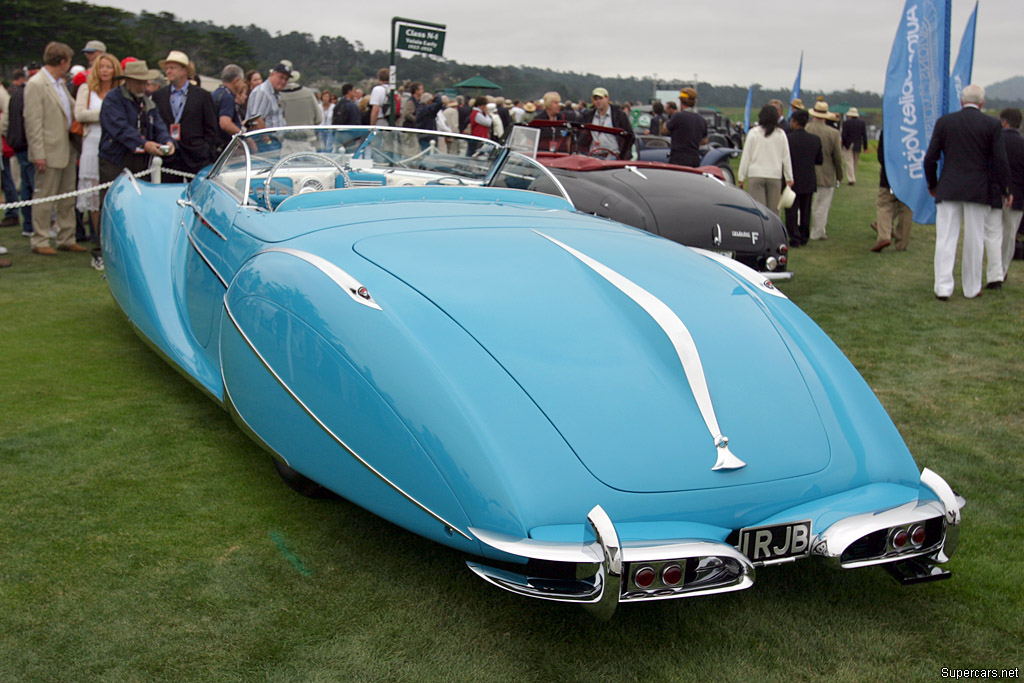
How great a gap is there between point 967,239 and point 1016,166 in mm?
1139

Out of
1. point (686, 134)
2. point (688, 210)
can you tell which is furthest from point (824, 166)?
point (688, 210)

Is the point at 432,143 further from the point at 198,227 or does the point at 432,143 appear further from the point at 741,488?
the point at 741,488

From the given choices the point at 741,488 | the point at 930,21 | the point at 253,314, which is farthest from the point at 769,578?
the point at 930,21

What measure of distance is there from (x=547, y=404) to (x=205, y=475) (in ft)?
5.64

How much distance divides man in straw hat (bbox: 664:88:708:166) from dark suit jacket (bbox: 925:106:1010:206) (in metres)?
3.73

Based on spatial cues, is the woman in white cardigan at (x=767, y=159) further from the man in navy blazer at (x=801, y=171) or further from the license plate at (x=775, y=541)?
the license plate at (x=775, y=541)

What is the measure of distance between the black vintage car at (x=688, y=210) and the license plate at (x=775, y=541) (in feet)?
14.5

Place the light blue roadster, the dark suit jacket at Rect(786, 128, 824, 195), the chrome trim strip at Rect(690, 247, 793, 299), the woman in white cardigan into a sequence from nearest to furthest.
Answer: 1. the light blue roadster
2. the chrome trim strip at Rect(690, 247, 793, 299)
3. the woman in white cardigan
4. the dark suit jacket at Rect(786, 128, 824, 195)

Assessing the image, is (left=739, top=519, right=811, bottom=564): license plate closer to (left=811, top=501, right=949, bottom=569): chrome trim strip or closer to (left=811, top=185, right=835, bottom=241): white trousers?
(left=811, top=501, right=949, bottom=569): chrome trim strip

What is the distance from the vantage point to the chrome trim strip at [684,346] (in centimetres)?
247

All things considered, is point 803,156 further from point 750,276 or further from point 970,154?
point 750,276

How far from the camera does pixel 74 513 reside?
3113 mm

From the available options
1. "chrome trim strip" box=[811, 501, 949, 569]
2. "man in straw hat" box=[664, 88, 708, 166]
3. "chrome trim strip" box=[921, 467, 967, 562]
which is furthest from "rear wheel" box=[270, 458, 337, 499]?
"man in straw hat" box=[664, 88, 708, 166]

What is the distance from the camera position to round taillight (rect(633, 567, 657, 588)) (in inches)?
84.2
